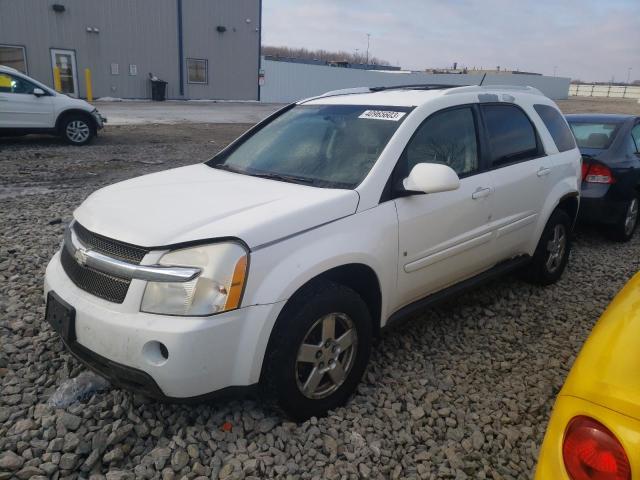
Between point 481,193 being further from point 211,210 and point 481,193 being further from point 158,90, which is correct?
point 158,90

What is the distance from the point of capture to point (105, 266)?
2414 millimetres

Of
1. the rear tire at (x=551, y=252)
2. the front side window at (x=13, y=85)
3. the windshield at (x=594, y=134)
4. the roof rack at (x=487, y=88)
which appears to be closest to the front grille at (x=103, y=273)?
the roof rack at (x=487, y=88)

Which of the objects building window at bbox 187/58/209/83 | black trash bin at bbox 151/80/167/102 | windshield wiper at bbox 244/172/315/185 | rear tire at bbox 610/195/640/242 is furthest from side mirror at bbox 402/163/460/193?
building window at bbox 187/58/209/83

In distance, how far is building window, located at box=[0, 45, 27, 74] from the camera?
2220cm

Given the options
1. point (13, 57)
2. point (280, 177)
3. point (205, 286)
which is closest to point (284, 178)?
point (280, 177)

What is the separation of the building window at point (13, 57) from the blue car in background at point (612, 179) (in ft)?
78.6

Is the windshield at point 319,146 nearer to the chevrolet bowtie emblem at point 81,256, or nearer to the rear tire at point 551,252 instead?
the chevrolet bowtie emblem at point 81,256

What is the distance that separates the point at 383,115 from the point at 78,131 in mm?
10448

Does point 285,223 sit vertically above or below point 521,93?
below

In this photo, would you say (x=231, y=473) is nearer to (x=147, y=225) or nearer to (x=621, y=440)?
(x=147, y=225)

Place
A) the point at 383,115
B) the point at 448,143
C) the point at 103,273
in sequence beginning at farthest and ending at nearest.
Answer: the point at 448,143
the point at 383,115
the point at 103,273

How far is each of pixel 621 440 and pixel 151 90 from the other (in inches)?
1099

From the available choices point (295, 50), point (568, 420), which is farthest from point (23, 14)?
point (295, 50)

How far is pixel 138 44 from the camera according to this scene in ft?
83.2
